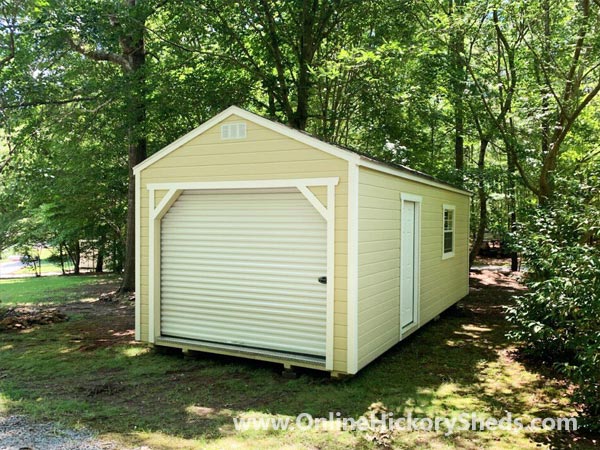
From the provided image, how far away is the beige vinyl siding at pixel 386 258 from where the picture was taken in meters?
4.98

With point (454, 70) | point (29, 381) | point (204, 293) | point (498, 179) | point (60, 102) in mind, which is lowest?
point (29, 381)

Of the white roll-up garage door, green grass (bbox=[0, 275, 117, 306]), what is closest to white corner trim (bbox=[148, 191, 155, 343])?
the white roll-up garage door

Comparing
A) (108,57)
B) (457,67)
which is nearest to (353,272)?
(457,67)

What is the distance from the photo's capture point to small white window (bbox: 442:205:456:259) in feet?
27.8

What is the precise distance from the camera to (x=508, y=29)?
9.30m

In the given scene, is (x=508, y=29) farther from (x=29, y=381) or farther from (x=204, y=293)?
(x=29, y=381)

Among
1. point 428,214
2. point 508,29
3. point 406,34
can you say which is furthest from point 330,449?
point 508,29

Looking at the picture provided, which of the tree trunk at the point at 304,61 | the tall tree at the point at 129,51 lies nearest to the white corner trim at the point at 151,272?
the tall tree at the point at 129,51

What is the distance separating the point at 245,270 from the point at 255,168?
127cm

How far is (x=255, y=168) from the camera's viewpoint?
537cm

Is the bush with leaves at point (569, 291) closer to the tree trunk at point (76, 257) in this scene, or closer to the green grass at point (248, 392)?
the green grass at point (248, 392)

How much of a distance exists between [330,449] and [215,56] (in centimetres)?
795

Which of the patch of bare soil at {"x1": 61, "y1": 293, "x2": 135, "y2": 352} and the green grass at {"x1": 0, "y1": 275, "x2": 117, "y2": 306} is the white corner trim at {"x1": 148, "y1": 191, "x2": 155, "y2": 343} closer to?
the patch of bare soil at {"x1": 61, "y1": 293, "x2": 135, "y2": 352}

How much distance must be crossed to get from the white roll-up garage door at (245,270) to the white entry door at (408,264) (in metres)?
1.66
